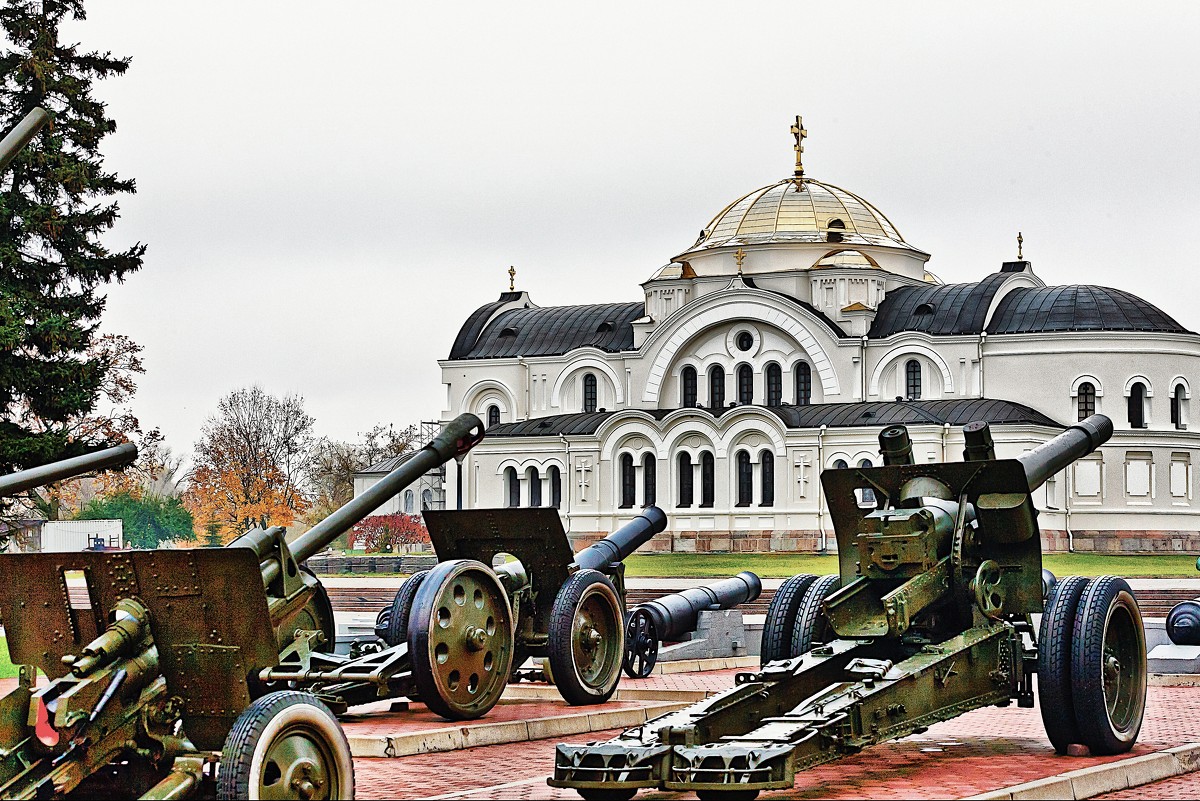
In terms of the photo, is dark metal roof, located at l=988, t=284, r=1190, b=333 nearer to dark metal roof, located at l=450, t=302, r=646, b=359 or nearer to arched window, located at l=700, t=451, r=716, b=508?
arched window, located at l=700, t=451, r=716, b=508

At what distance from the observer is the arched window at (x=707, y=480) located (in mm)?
66375

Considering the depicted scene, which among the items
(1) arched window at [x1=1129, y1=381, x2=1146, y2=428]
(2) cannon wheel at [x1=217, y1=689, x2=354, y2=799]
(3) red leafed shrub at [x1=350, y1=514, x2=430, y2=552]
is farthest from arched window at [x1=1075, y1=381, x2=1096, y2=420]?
(2) cannon wheel at [x1=217, y1=689, x2=354, y2=799]

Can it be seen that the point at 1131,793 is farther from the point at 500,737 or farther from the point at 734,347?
the point at 734,347

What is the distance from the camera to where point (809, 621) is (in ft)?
42.8

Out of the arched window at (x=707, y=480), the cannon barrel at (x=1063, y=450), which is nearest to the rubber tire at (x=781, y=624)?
the cannon barrel at (x=1063, y=450)

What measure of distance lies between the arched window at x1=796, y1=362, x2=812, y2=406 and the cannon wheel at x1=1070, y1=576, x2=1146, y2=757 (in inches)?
2246

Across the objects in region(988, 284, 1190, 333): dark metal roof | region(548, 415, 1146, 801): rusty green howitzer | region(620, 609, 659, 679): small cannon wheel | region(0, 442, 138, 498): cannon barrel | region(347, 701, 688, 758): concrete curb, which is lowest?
region(347, 701, 688, 758): concrete curb

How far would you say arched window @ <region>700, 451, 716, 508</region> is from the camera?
6638 centimetres

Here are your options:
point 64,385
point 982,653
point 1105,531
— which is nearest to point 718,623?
point 982,653

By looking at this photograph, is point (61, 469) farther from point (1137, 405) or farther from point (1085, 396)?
point (1137, 405)

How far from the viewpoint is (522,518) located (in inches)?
620

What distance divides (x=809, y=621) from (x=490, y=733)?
254cm

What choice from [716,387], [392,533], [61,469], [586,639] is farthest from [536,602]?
[392,533]

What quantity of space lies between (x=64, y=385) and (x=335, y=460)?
7643 centimetres
